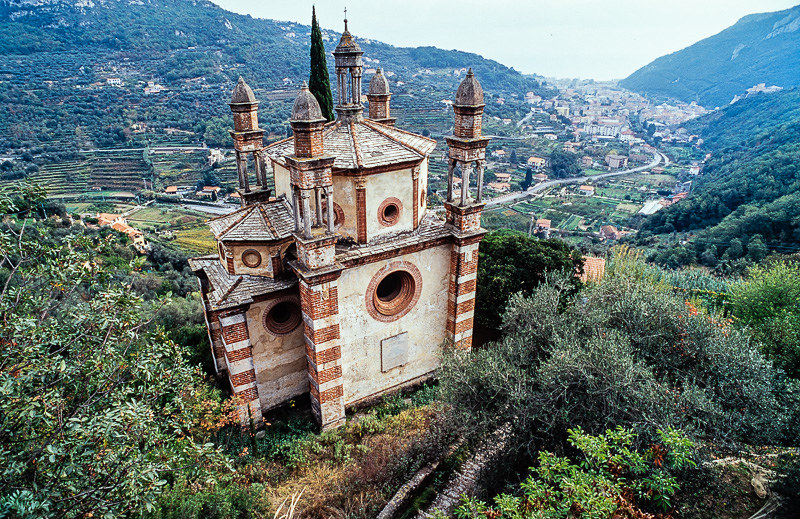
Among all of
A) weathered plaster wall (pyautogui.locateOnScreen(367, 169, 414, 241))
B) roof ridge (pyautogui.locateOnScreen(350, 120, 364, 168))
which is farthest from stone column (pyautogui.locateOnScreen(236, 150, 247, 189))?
weathered plaster wall (pyautogui.locateOnScreen(367, 169, 414, 241))

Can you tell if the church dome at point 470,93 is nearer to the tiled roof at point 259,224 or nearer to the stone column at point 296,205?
the stone column at point 296,205

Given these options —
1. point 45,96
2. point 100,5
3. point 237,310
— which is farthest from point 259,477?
point 100,5

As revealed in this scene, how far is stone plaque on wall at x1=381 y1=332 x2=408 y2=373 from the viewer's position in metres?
16.6

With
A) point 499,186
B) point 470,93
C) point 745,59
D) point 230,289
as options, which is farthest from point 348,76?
point 745,59

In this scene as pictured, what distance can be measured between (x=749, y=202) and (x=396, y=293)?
54.7 metres

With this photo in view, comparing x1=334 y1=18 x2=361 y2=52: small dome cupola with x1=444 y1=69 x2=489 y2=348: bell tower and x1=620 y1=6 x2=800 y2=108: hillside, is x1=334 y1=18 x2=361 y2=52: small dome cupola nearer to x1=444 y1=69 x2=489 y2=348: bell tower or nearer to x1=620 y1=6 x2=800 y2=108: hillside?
x1=444 y1=69 x2=489 y2=348: bell tower

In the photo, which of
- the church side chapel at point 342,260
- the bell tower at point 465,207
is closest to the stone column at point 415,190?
the church side chapel at point 342,260

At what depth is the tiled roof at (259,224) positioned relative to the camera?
14680 mm

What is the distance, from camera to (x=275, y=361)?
16.3 meters

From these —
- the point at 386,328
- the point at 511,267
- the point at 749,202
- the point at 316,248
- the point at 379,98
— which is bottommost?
the point at 749,202

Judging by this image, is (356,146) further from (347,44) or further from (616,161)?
(616,161)

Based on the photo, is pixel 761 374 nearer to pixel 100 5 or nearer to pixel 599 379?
pixel 599 379

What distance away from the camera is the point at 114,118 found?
269ft

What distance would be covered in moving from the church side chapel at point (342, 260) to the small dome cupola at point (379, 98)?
7.57ft
